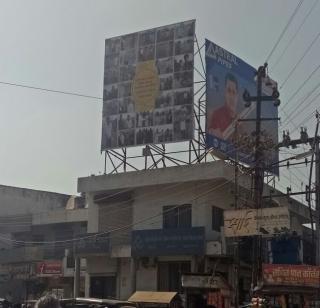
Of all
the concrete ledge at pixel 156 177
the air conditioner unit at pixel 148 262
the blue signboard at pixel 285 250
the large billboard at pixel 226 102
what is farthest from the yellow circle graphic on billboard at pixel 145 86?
the blue signboard at pixel 285 250

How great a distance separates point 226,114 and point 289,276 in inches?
589

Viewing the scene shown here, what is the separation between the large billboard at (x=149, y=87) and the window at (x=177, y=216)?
10.6 feet

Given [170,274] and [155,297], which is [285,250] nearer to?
[170,274]

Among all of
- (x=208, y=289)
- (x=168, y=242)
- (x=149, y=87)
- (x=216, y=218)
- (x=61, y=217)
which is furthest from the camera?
(x=61, y=217)

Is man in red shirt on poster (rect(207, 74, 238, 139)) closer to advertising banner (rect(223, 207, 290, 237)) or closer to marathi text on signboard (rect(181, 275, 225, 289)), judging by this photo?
marathi text on signboard (rect(181, 275, 225, 289))

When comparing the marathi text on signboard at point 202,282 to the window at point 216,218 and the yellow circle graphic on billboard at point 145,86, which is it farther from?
the yellow circle graphic on billboard at point 145,86

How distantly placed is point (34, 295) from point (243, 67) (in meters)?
18.4

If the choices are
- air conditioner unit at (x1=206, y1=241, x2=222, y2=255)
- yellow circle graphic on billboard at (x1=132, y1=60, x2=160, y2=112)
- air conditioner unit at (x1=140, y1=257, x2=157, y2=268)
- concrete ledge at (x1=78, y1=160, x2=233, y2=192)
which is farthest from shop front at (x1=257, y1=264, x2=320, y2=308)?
yellow circle graphic on billboard at (x1=132, y1=60, x2=160, y2=112)

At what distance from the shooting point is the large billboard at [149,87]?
28.6 metres

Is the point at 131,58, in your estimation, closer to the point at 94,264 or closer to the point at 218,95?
the point at 218,95

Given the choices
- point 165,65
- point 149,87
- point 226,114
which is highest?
point 165,65

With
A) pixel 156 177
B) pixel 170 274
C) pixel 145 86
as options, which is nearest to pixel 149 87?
pixel 145 86

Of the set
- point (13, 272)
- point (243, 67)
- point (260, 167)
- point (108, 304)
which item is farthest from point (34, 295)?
point (108, 304)

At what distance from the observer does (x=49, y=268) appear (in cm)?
3397
